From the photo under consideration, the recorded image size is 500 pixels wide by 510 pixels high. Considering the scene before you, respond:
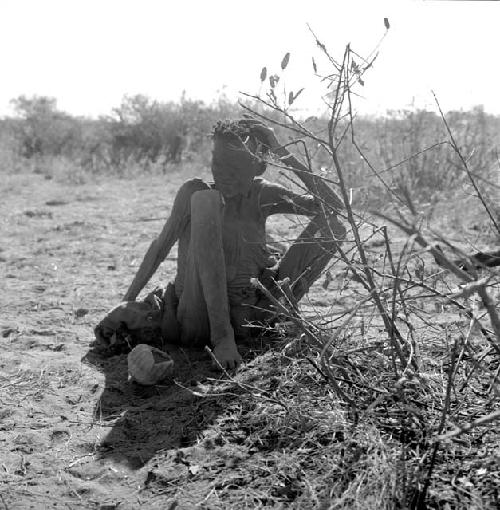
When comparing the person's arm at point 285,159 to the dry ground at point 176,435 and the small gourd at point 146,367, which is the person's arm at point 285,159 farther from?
the small gourd at point 146,367

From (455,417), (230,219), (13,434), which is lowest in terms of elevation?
(13,434)

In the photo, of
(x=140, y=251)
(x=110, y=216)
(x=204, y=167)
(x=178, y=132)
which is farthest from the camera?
(x=178, y=132)

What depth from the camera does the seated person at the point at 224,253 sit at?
3664 millimetres

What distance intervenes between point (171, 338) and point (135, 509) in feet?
5.06

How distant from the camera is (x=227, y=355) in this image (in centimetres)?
358

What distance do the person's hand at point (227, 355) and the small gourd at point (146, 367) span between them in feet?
0.69

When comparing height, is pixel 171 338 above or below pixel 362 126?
below

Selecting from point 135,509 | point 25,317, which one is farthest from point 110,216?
point 135,509

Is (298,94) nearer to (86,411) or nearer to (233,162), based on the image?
(233,162)

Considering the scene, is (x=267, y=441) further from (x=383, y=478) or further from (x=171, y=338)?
(x=171, y=338)

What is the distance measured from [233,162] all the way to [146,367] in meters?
1.00

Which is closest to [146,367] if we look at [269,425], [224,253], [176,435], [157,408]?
[157,408]

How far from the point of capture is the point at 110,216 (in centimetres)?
912

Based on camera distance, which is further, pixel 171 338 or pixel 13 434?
pixel 171 338
